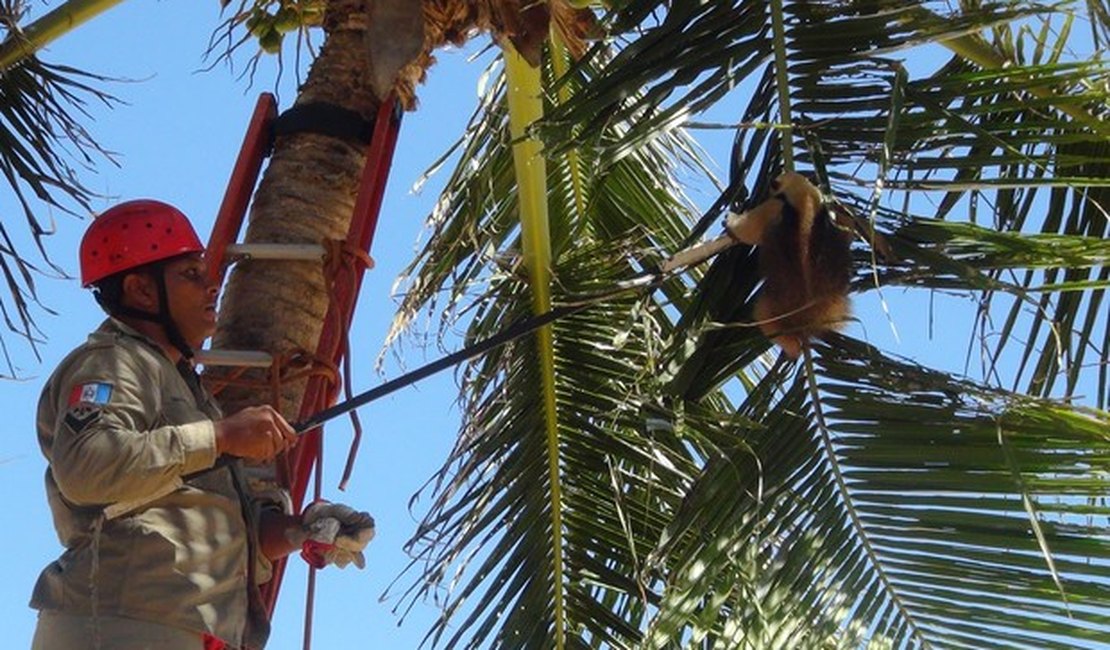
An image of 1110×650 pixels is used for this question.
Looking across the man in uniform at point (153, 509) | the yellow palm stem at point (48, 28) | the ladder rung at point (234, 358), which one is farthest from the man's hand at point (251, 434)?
the yellow palm stem at point (48, 28)

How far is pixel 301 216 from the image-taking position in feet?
16.3

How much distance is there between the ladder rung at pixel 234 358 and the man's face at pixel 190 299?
26 centimetres

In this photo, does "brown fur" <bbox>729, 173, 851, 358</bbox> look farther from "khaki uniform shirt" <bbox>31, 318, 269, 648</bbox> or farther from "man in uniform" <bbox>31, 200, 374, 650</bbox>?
"khaki uniform shirt" <bbox>31, 318, 269, 648</bbox>

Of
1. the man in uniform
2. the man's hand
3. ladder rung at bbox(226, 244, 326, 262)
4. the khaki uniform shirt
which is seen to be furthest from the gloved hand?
ladder rung at bbox(226, 244, 326, 262)

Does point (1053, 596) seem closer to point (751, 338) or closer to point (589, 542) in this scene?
point (751, 338)

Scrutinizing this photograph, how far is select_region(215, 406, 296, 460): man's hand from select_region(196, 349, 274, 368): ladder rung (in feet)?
2.45

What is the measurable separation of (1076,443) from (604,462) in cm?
166

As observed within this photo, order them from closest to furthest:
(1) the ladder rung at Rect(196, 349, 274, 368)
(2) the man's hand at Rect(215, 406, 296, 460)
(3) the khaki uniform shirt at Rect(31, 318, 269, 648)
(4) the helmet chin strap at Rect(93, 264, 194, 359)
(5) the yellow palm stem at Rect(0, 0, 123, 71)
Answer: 1. (3) the khaki uniform shirt at Rect(31, 318, 269, 648)
2. (2) the man's hand at Rect(215, 406, 296, 460)
3. (4) the helmet chin strap at Rect(93, 264, 194, 359)
4. (1) the ladder rung at Rect(196, 349, 274, 368)
5. (5) the yellow palm stem at Rect(0, 0, 123, 71)

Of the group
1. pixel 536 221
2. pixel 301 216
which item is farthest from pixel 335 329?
pixel 536 221

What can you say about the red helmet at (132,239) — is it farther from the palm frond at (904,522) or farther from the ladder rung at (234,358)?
the palm frond at (904,522)

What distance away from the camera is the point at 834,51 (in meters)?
4.11

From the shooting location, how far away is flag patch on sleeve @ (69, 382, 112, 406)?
12.2 ft

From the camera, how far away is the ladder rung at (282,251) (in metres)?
4.80

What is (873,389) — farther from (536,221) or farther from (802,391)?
(536,221)
